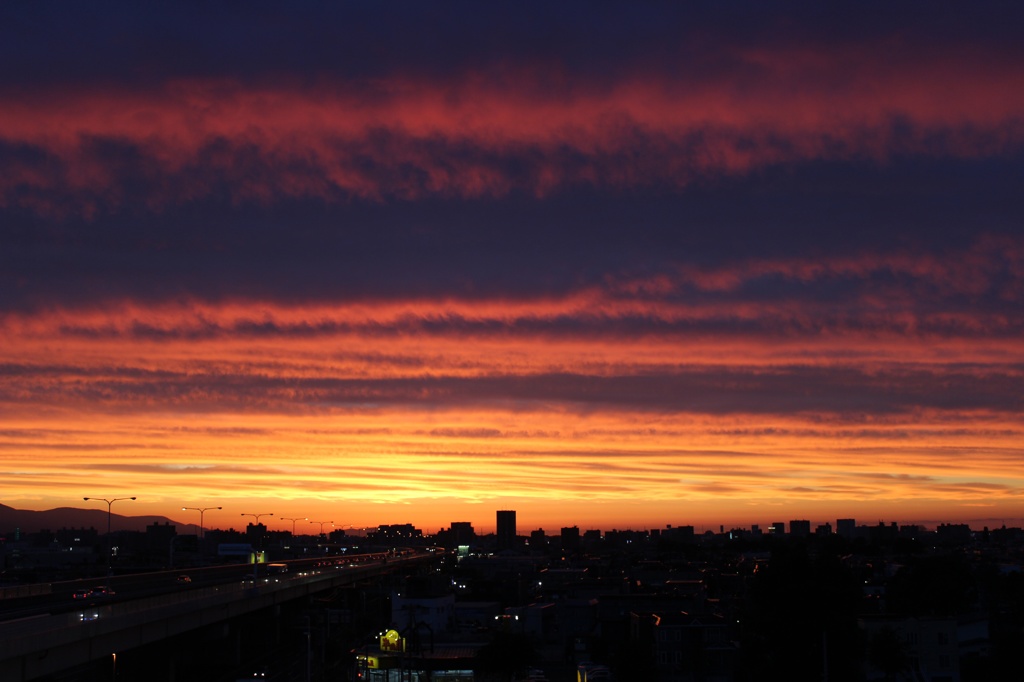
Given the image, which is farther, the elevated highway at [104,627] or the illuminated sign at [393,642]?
the illuminated sign at [393,642]

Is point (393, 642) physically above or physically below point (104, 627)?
Answer: below

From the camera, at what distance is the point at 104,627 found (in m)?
52.2

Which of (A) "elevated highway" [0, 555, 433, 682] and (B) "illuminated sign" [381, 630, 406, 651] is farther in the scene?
(B) "illuminated sign" [381, 630, 406, 651]

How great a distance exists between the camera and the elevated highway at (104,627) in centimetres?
4284

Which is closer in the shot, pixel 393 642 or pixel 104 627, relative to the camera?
pixel 104 627

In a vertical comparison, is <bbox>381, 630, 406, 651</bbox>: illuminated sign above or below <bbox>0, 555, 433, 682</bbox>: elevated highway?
below

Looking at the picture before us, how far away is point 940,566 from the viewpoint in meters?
116

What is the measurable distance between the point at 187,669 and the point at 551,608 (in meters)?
35.8

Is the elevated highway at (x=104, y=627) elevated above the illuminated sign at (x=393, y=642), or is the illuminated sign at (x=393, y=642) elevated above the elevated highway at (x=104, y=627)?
the elevated highway at (x=104, y=627)

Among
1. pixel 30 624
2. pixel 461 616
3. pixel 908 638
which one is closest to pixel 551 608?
pixel 461 616

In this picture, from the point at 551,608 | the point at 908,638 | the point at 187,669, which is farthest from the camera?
the point at 551,608

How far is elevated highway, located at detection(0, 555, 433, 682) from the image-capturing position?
141 feet

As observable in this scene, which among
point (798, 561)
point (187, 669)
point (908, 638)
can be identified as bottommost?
point (187, 669)

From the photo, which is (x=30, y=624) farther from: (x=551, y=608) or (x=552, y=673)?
(x=551, y=608)
